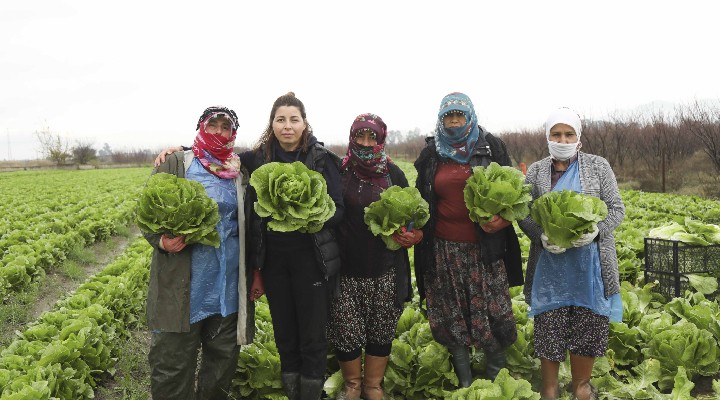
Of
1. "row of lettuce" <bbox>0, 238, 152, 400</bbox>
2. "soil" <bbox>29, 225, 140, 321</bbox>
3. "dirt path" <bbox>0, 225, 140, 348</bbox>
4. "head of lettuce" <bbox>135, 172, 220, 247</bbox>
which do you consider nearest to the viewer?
"head of lettuce" <bbox>135, 172, 220, 247</bbox>

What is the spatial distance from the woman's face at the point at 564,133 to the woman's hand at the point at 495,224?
2.26ft

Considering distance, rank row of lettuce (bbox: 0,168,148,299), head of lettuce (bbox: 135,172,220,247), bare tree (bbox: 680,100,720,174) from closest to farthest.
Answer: head of lettuce (bbox: 135,172,220,247), row of lettuce (bbox: 0,168,148,299), bare tree (bbox: 680,100,720,174)

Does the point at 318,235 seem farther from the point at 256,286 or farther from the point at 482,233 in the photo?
the point at 482,233

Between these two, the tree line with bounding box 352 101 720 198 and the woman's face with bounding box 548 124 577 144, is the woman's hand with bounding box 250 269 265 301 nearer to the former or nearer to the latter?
the woman's face with bounding box 548 124 577 144

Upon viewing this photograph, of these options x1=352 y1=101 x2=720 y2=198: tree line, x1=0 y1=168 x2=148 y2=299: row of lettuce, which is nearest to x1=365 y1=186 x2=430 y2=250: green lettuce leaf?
x1=0 y1=168 x2=148 y2=299: row of lettuce

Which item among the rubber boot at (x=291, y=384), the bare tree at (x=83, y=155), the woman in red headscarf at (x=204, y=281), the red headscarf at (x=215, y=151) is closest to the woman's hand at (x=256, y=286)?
the woman in red headscarf at (x=204, y=281)

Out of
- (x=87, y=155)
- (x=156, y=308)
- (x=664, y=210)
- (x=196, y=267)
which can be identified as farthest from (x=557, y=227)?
(x=87, y=155)

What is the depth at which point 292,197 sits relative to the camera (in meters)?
2.96

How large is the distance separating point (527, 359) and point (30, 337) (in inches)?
188

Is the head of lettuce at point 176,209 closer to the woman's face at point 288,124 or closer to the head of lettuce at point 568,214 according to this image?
the woman's face at point 288,124

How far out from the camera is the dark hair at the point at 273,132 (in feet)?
10.9

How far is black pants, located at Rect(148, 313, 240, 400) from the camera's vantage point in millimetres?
3254

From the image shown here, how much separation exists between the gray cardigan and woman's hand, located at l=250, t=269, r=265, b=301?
1.92 metres

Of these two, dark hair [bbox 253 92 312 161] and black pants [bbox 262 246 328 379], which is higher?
dark hair [bbox 253 92 312 161]
